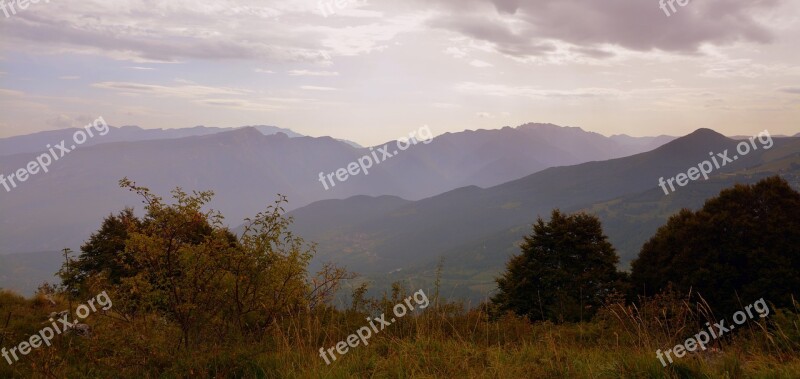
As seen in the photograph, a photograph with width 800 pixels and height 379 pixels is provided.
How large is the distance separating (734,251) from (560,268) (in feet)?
35.1

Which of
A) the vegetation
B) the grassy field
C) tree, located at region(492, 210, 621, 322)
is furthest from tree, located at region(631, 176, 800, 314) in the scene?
the grassy field

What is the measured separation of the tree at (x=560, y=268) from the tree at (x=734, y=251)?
3321 mm

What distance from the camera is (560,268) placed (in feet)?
103

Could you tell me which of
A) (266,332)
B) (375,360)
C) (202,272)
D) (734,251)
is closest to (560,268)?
(734,251)

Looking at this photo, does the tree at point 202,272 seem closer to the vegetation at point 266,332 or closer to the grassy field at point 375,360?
the vegetation at point 266,332

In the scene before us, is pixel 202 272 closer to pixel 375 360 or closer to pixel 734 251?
pixel 375 360

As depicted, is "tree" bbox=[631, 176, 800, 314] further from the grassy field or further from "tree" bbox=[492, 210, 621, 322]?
the grassy field

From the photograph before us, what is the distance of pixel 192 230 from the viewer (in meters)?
7.22

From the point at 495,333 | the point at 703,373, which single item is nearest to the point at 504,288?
the point at 495,333

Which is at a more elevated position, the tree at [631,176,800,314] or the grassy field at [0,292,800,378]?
the grassy field at [0,292,800,378]

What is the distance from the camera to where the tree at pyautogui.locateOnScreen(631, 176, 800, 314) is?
2759 centimetres

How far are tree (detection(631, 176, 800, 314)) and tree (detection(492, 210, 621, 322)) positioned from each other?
131 inches

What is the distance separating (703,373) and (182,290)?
6.68m

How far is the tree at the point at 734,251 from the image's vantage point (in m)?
27.6
